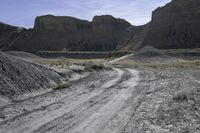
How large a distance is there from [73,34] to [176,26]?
5180 cm

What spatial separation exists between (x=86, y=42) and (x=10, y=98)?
5414 inches

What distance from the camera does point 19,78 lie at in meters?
22.1

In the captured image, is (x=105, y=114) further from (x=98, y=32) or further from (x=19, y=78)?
(x=98, y=32)

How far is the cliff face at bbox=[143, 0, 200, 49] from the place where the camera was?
121 meters

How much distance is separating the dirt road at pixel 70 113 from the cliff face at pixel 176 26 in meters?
103

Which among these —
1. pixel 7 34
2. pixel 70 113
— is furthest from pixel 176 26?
pixel 70 113

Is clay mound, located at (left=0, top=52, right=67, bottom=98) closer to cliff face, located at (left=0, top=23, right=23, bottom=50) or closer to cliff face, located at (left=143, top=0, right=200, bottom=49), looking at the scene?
cliff face, located at (left=143, top=0, right=200, bottom=49)

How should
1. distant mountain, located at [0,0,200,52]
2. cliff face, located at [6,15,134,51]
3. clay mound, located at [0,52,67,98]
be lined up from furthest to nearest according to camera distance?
cliff face, located at [6,15,134,51] < distant mountain, located at [0,0,200,52] < clay mound, located at [0,52,67,98]

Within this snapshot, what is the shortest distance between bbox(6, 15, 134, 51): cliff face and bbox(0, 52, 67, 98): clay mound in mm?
125346

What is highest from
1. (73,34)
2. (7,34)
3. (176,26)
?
(176,26)

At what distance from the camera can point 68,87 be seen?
81.3 ft

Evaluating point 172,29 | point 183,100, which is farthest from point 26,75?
point 172,29

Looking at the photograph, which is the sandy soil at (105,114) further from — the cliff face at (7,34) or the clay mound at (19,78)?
the cliff face at (7,34)

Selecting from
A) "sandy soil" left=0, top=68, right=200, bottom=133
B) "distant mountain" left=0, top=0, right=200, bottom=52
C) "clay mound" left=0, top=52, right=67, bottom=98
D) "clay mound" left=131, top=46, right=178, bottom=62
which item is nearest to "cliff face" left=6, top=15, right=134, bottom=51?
"distant mountain" left=0, top=0, right=200, bottom=52
